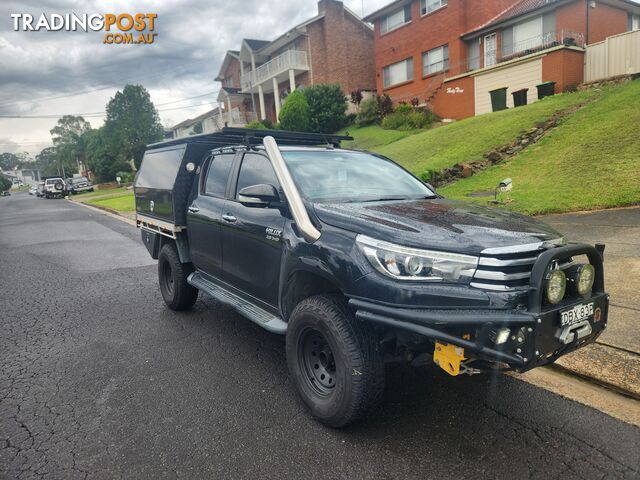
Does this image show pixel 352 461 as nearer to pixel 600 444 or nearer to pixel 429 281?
pixel 429 281

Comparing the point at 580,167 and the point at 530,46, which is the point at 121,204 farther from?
the point at 530,46

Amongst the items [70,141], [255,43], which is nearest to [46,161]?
[70,141]

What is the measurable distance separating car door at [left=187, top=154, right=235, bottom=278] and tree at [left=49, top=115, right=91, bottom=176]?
83.2 meters

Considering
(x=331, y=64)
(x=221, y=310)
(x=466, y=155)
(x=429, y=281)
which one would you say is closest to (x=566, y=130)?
(x=466, y=155)

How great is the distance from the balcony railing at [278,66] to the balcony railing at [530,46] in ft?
45.5

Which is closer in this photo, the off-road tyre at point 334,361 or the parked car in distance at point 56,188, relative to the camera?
the off-road tyre at point 334,361

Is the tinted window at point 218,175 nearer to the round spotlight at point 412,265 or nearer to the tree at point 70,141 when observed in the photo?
the round spotlight at point 412,265

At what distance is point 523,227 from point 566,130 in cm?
1144

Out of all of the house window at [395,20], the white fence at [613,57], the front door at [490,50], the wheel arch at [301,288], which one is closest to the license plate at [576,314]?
the wheel arch at [301,288]

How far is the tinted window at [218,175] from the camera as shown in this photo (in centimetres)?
451

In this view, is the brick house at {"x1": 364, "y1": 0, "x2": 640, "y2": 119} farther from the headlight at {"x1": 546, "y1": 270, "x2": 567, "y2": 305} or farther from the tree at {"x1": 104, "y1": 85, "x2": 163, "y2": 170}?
the tree at {"x1": 104, "y1": 85, "x2": 163, "y2": 170}

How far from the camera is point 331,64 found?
32938 millimetres

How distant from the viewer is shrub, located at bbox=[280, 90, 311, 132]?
25.6 meters

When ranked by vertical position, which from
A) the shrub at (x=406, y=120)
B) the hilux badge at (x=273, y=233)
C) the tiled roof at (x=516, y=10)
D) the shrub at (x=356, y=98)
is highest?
the tiled roof at (x=516, y=10)
